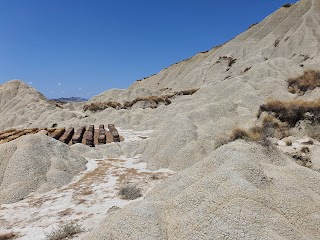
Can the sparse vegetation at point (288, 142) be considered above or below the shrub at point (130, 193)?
above

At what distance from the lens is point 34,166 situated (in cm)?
1531

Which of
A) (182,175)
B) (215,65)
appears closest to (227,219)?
(182,175)

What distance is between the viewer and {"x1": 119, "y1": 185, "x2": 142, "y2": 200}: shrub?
1235cm

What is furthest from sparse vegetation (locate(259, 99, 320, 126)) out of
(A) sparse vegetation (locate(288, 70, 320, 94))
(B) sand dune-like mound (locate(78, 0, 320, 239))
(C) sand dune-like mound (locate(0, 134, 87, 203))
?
(C) sand dune-like mound (locate(0, 134, 87, 203))

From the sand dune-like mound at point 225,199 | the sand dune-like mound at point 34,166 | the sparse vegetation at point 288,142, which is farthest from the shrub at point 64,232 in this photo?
the sparse vegetation at point 288,142

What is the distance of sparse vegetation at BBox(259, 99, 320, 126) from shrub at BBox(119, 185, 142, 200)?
928cm

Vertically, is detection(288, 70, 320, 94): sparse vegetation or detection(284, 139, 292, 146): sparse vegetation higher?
detection(288, 70, 320, 94): sparse vegetation

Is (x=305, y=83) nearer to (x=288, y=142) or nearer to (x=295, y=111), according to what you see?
(x=295, y=111)

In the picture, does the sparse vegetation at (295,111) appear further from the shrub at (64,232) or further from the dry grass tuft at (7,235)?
the dry grass tuft at (7,235)

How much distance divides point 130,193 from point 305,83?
16.8 meters

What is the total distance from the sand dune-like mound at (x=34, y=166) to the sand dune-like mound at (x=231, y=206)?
7.03 m

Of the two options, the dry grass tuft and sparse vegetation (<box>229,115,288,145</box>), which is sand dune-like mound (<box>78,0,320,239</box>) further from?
the dry grass tuft

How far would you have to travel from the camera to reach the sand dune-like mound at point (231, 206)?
23.5ft

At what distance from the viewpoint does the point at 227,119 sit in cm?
2020
